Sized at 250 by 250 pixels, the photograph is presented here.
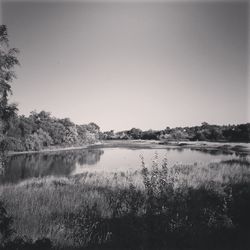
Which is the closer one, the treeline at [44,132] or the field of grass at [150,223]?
the field of grass at [150,223]

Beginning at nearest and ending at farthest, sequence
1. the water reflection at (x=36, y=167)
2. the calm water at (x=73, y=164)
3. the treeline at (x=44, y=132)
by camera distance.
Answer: the water reflection at (x=36, y=167) < the calm water at (x=73, y=164) < the treeline at (x=44, y=132)

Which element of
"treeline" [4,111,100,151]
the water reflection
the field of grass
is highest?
"treeline" [4,111,100,151]

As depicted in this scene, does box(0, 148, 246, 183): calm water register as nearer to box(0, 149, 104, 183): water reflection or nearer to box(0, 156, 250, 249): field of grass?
box(0, 149, 104, 183): water reflection

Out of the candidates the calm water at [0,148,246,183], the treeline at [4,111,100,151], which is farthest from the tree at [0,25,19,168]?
the treeline at [4,111,100,151]

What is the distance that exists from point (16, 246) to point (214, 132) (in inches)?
3327

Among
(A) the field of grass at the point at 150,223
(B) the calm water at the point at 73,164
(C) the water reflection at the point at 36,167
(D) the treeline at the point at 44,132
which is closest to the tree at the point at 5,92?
(A) the field of grass at the point at 150,223

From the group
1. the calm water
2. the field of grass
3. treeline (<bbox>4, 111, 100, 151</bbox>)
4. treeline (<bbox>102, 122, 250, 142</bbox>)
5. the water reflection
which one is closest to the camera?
the field of grass

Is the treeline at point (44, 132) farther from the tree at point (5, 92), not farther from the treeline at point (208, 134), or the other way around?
the tree at point (5, 92)

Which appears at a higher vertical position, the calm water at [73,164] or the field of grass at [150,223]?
the field of grass at [150,223]

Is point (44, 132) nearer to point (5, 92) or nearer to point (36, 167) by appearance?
point (36, 167)

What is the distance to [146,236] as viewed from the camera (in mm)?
6621

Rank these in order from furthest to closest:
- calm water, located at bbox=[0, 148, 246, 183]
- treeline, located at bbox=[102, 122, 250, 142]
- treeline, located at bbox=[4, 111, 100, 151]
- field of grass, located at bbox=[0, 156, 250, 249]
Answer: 1. treeline, located at bbox=[102, 122, 250, 142]
2. treeline, located at bbox=[4, 111, 100, 151]
3. calm water, located at bbox=[0, 148, 246, 183]
4. field of grass, located at bbox=[0, 156, 250, 249]

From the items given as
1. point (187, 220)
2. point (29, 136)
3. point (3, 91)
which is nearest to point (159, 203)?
point (187, 220)

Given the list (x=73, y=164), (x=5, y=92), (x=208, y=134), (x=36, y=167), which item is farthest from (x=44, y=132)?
(x=5, y=92)
